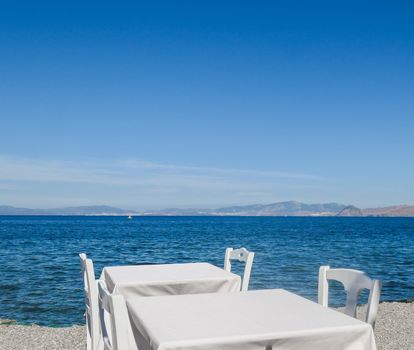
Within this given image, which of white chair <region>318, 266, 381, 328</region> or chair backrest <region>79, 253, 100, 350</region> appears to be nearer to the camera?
white chair <region>318, 266, 381, 328</region>

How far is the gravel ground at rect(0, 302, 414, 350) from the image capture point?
21.8 ft

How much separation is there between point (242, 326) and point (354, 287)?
1.23 m

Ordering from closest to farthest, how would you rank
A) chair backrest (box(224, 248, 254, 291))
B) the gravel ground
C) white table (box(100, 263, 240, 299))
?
white table (box(100, 263, 240, 299)) < chair backrest (box(224, 248, 254, 291)) < the gravel ground

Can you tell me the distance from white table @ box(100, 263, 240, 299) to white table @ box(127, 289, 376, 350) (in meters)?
1.22

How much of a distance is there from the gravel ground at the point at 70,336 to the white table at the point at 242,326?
3.81 meters

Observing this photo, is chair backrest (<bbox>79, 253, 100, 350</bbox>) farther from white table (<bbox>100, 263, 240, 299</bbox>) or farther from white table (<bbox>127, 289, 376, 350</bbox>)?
white table (<bbox>127, 289, 376, 350</bbox>)

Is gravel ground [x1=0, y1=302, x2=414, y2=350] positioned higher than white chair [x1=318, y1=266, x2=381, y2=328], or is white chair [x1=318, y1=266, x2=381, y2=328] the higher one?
white chair [x1=318, y1=266, x2=381, y2=328]

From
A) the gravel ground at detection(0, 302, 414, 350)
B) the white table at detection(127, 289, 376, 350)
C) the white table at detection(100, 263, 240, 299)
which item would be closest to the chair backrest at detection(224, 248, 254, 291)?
the white table at detection(100, 263, 240, 299)

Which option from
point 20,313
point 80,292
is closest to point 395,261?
point 80,292

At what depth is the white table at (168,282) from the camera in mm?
4629

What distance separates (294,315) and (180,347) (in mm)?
860

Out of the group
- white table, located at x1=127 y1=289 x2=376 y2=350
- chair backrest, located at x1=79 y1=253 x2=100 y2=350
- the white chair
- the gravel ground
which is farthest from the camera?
the gravel ground

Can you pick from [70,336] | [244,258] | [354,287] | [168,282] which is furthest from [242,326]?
[70,336]

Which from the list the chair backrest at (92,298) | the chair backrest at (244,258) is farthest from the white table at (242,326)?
the chair backrest at (244,258)
